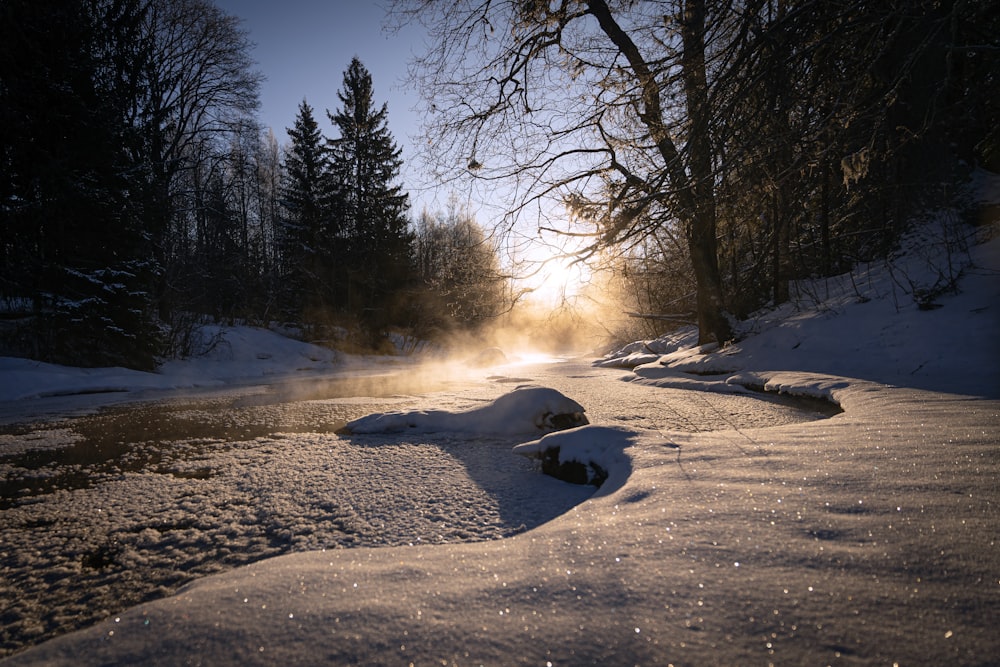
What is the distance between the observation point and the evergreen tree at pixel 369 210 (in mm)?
17500

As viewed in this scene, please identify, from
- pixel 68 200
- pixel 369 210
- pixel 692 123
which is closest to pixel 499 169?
pixel 692 123

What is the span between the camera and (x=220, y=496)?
2.30 meters

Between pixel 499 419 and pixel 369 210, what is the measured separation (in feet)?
53.8

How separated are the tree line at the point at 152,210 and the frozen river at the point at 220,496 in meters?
2.74

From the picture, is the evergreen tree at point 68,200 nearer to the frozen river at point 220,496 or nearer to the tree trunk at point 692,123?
the frozen river at point 220,496

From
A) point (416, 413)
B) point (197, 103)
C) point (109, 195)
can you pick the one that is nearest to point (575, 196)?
point (416, 413)

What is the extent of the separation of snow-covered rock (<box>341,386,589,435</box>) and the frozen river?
0.72 ft

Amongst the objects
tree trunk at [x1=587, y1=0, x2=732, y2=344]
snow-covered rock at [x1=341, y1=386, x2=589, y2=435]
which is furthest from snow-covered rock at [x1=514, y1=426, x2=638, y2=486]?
tree trunk at [x1=587, y1=0, x2=732, y2=344]

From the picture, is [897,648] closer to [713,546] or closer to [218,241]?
[713,546]

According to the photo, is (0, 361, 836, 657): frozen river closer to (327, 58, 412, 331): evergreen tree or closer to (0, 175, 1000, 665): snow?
(0, 175, 1000, 665): snow

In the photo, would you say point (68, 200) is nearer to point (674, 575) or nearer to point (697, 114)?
point (697, 114)

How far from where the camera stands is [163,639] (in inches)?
36.4

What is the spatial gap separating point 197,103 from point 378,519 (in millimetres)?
17099

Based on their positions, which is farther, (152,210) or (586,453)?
(152,210)
